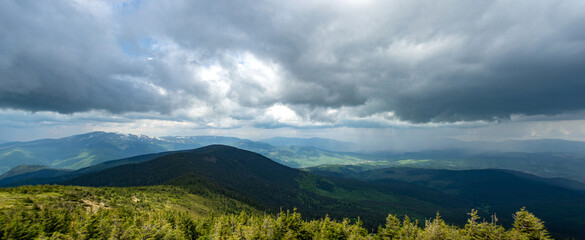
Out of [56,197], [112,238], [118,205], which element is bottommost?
[118,205]

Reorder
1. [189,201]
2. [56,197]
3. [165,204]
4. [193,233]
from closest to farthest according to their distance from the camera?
[193,233] < [56,197] < [165,204] < [189,201]

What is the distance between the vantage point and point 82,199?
322 ft

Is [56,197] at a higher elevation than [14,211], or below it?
below

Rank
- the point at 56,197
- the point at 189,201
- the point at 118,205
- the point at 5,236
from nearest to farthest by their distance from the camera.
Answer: the point at 5,236 < the point at 56,197 < the point at 118,205 < the point at 189,201

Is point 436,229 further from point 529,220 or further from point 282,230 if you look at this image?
point 282,230

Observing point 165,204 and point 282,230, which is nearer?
point 282,230

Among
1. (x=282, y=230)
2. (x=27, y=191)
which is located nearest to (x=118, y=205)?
(x=27, y=191)

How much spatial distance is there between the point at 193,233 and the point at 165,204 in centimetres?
7887

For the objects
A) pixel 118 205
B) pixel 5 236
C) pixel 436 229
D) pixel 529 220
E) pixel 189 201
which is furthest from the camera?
pixel 189 201

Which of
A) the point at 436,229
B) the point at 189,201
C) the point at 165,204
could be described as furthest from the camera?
the point at 189,201

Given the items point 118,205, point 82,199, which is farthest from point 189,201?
point 82,199

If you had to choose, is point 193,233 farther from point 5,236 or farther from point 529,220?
point 529,220

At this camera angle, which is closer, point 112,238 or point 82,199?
point 112,238

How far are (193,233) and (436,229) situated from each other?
256ft
